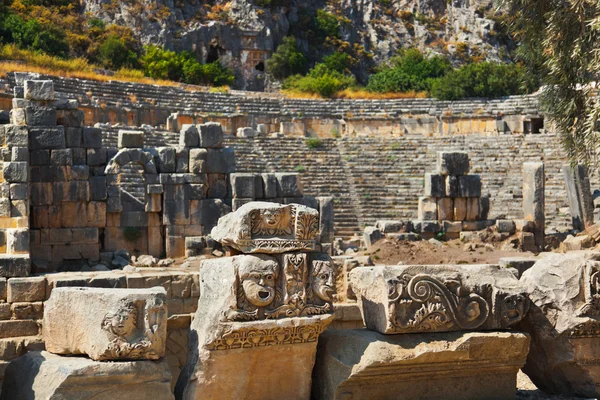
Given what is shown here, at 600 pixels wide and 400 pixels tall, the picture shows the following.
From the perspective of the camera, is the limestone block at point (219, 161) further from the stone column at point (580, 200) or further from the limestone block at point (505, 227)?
the stone column at point (580, 200)

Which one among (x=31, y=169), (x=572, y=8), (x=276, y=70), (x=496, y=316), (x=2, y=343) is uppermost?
(x=276, y=70)

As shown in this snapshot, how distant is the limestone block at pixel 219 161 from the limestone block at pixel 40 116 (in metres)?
3.17

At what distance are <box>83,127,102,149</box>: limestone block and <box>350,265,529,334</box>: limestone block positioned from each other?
42.5ft

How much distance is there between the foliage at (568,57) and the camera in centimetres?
1108

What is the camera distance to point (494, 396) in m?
5.92

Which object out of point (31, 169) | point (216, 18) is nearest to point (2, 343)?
point (31, 169)

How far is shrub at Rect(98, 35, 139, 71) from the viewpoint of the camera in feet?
150

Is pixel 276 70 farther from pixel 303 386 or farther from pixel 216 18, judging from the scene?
pixel 303 386

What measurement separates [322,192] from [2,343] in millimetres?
20617

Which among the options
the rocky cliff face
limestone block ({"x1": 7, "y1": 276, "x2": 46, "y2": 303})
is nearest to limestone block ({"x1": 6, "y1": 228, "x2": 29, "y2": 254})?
limestone block ({"x1": 7, "y1": 276, "x2": 46, "y2": 303})

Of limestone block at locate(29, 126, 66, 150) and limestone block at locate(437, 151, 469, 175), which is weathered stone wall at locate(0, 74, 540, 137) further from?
limestone block at locate(29, 126, 66, 150)

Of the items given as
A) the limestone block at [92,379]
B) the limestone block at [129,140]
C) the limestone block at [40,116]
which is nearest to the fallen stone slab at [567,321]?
the limestone block at [92,379]

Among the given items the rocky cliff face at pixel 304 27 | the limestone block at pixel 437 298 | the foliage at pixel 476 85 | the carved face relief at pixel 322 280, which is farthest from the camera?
the rocky cliff face at pixel 304 27

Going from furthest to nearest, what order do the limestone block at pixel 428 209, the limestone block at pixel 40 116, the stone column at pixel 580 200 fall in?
the stone column at pixel 580 200 < the limestone block at pixel 428 209 < the limestone block at pixel 40 116
